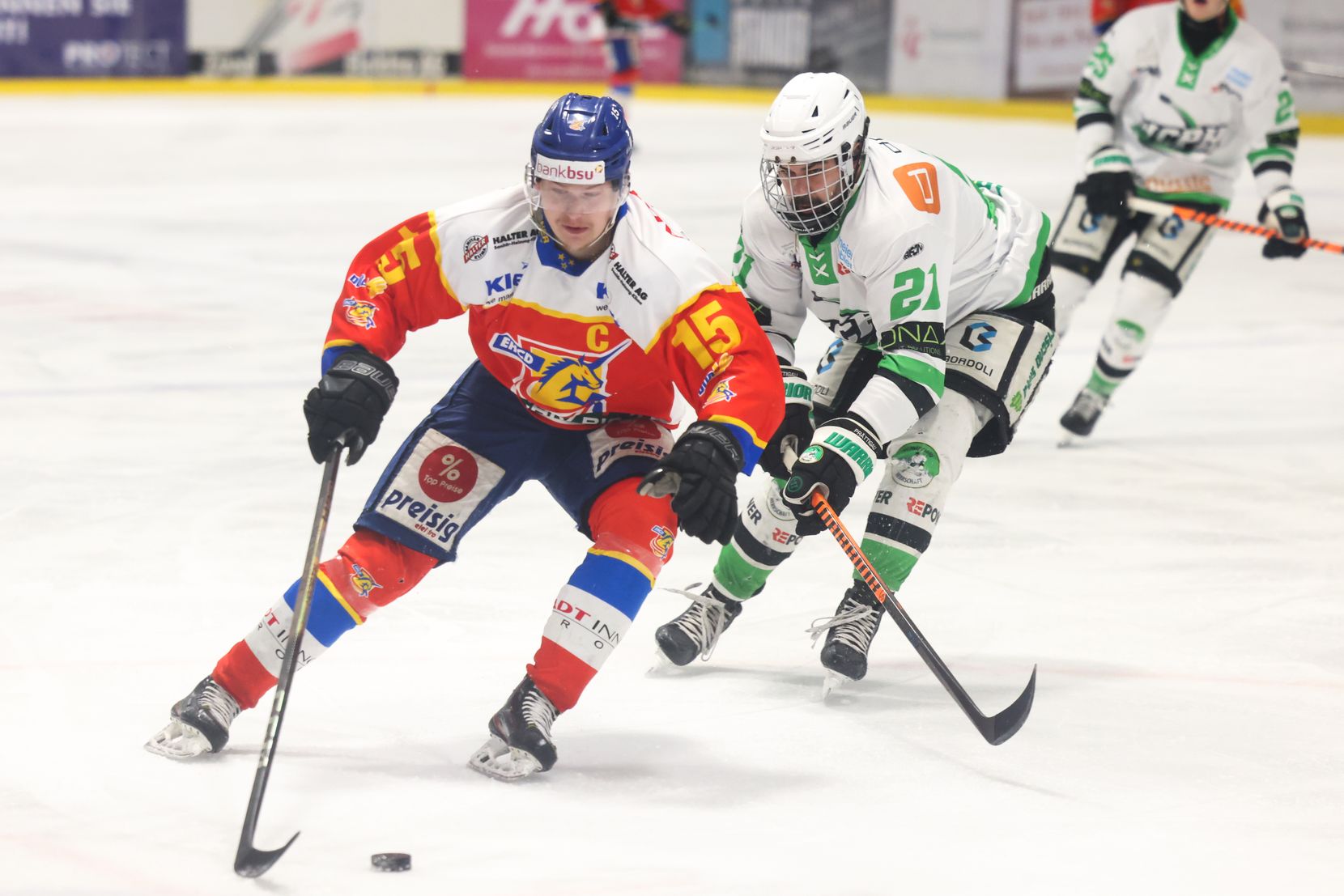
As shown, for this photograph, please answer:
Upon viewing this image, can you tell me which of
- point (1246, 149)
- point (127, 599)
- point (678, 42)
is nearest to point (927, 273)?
point (127, 599)

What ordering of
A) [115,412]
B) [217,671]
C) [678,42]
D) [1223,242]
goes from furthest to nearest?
[678,42], [1223,242], [115,412], [217,671]

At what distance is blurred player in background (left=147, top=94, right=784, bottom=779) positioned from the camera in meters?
2.85

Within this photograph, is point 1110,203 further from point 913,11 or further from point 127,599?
point 913,11

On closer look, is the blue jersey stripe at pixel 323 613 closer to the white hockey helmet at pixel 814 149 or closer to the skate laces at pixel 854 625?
the skate laces at pixel 854 625

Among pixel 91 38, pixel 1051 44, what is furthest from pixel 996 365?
pixel 91 38

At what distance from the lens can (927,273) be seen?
3.27 m

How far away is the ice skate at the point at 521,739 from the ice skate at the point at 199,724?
402 millimetres

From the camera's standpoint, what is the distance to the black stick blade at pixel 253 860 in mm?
2477

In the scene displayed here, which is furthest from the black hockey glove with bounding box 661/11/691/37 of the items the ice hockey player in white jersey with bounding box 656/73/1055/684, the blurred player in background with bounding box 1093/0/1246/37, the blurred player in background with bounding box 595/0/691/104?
the ice hockey player in white jersey with bounding box 656/73/1055/684

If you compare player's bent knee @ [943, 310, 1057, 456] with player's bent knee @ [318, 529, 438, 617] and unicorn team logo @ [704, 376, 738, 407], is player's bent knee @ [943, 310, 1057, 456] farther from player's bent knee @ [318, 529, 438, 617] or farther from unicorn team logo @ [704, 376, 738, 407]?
player's bent knee @ [318, 529, 438, 617]

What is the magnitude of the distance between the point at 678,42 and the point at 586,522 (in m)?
12.5

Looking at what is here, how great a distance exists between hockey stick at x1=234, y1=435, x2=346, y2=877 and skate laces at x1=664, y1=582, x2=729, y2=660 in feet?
2.77

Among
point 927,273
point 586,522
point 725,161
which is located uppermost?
point 927,273

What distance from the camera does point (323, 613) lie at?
2895 mm
